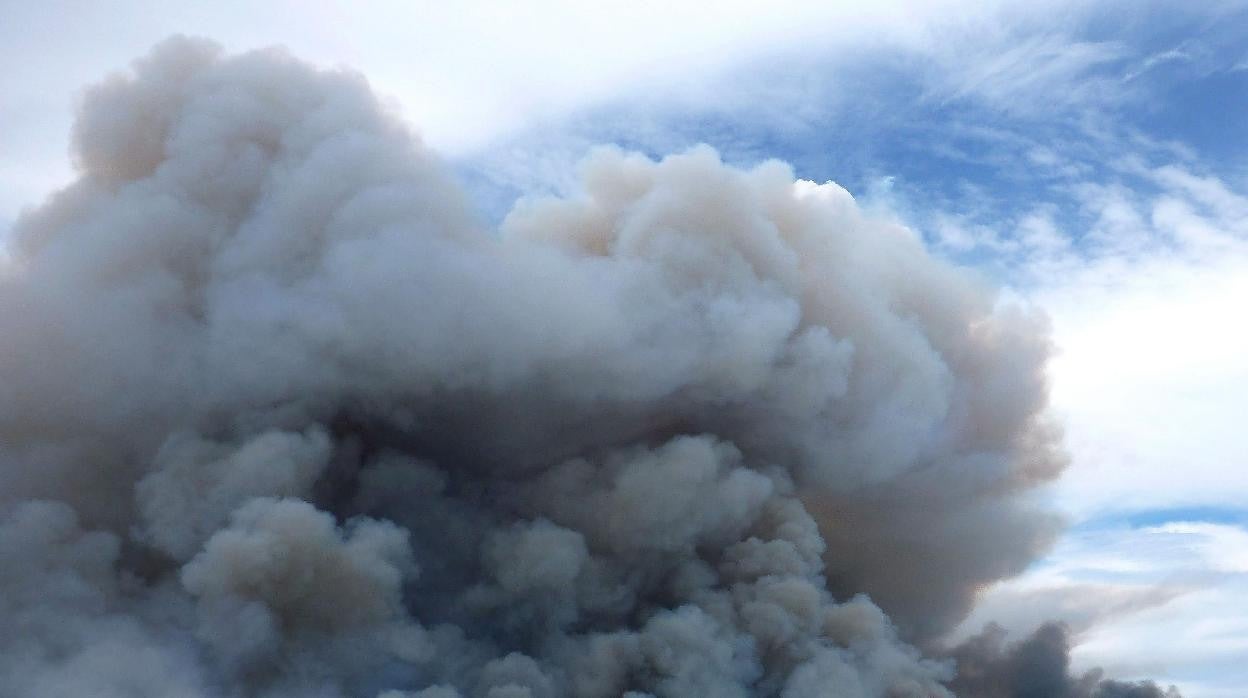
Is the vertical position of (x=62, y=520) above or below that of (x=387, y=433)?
below

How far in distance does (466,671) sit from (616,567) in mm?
8473

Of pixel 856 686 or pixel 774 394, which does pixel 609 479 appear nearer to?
pixel 774 394

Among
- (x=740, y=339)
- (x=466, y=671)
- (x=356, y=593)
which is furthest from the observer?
(x=740, y=339)

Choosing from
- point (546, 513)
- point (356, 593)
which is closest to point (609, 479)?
point (546, 513)

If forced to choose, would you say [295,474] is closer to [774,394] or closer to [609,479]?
[609,479]

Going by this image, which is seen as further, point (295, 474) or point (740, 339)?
point (740, 339)

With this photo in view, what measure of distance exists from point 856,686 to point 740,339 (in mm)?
15429

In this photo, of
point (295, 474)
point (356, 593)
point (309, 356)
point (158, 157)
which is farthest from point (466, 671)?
point (158, 157)

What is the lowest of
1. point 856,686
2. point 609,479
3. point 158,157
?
point 856,686

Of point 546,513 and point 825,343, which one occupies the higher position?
point 825,343

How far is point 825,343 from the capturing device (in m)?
53.4

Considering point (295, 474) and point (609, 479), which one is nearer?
point (295, 474)

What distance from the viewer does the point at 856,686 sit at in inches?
1873

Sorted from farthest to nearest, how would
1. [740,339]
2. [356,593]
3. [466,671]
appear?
[740,339] → [466,671] → [356,593]
